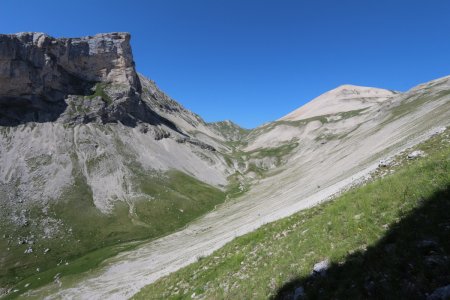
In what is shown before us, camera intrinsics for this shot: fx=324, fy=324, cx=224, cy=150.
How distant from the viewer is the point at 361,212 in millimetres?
16938

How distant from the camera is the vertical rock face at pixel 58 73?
136m

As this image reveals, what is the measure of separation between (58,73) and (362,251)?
173451mm

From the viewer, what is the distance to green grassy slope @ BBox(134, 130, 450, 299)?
11.2 metres

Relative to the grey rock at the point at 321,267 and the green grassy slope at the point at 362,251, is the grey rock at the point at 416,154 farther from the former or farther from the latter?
the grey rock at the point at 321,267

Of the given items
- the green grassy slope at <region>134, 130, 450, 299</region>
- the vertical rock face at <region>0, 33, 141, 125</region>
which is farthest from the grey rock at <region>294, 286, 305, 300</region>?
the vertical rock face at <region>0, 33, 141, 125</region>

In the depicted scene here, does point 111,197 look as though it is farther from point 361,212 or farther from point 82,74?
point 361,212

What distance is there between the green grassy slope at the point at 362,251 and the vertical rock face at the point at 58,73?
14196 cm

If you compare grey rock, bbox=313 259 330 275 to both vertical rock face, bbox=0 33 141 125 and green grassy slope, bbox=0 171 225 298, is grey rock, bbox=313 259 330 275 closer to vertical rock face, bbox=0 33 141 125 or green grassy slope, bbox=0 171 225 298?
green grassy slope, bbox=0 171 225 298

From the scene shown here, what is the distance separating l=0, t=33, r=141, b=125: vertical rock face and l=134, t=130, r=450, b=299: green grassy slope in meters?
142

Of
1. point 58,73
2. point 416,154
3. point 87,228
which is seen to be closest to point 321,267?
point 416,154

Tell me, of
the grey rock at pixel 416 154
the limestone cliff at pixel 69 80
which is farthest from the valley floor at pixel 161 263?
the limestone cliff at pixel 69 80

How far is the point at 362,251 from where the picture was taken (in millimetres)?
13617

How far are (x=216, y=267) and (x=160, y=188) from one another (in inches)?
4117

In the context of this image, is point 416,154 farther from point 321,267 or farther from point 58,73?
point 58,73
